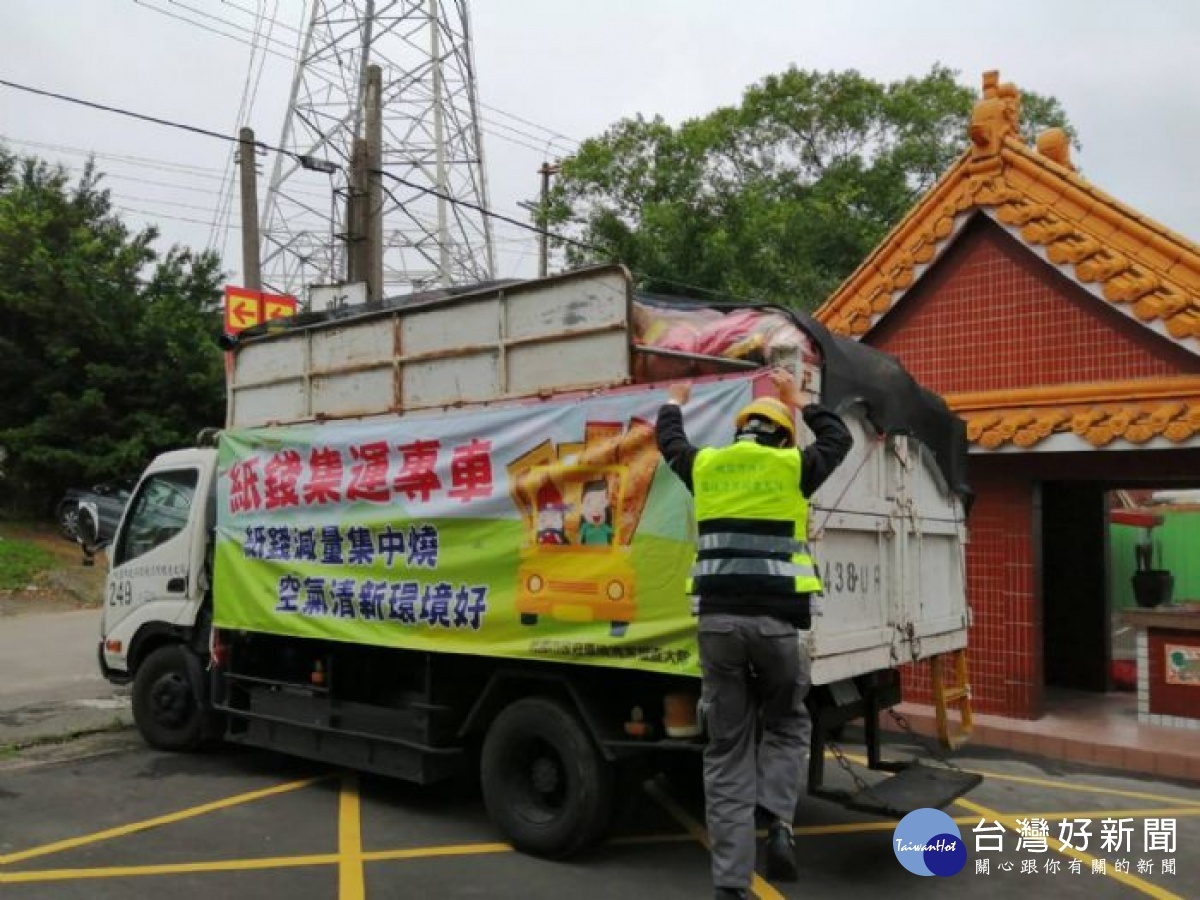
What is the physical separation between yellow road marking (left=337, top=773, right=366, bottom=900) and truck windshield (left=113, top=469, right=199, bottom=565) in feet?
7.20

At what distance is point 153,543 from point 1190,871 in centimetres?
677

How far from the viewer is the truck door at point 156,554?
7117 millimetres

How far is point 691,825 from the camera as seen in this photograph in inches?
225

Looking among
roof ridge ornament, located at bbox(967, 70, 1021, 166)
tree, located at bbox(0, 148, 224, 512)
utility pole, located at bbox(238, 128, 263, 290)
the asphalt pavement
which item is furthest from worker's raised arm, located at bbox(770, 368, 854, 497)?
tree, located at bbox(0, 148, 224, 512)

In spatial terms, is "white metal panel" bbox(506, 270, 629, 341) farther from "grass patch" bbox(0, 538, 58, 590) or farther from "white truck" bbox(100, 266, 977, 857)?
"grass patch" bbox(0, 538, 58, 590)

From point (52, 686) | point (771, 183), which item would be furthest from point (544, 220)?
point (52, 686)

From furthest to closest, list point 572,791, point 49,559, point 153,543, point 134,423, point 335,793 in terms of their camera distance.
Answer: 1. point 134,423
2. point 49,559
3. point 153,543
4. point 335,793
5. point 572,791

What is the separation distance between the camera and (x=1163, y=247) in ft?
26.1

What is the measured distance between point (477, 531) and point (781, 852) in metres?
2.26

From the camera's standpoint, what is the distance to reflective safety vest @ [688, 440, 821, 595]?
4.07m

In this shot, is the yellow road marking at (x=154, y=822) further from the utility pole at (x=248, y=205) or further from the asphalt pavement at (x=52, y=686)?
the utility pole at (x=248, y=205)

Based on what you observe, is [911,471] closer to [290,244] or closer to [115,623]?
[115,623]

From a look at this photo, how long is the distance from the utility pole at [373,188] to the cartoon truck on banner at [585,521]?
807 cm

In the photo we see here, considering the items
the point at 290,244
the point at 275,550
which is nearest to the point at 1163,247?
the point at 275,550
